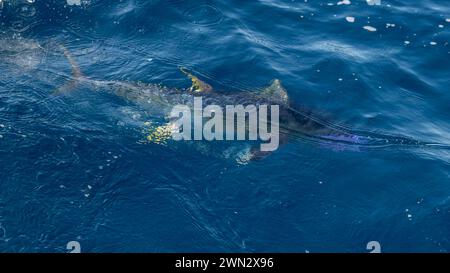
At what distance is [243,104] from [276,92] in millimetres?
1197

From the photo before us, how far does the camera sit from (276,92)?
13875 mm

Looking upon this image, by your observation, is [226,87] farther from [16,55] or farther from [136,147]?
[16,55]

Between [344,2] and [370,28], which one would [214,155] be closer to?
[370,28]

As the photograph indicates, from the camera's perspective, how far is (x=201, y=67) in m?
15.0

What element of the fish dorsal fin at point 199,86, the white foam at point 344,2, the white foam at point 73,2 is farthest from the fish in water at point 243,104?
the white foam at point 344,2

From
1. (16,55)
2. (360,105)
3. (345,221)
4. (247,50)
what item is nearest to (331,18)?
(247,50)

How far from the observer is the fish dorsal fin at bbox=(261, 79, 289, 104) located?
13.6 meters

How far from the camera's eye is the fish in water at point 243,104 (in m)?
12.6

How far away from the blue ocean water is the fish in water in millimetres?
298

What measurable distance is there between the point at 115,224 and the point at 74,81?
18.6 feet

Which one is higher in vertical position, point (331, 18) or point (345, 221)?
point (331, 18)

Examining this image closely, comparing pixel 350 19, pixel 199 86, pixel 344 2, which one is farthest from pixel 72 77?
pixel 344 2

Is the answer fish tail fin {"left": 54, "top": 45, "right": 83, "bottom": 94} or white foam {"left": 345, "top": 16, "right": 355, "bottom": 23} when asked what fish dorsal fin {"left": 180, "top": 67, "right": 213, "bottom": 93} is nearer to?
fish tail fin {"left": 54, "top": 45, "right": 83, "bottom": 94}

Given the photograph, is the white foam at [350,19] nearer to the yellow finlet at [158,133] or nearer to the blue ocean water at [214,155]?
the blue ocean water at [214,155]
